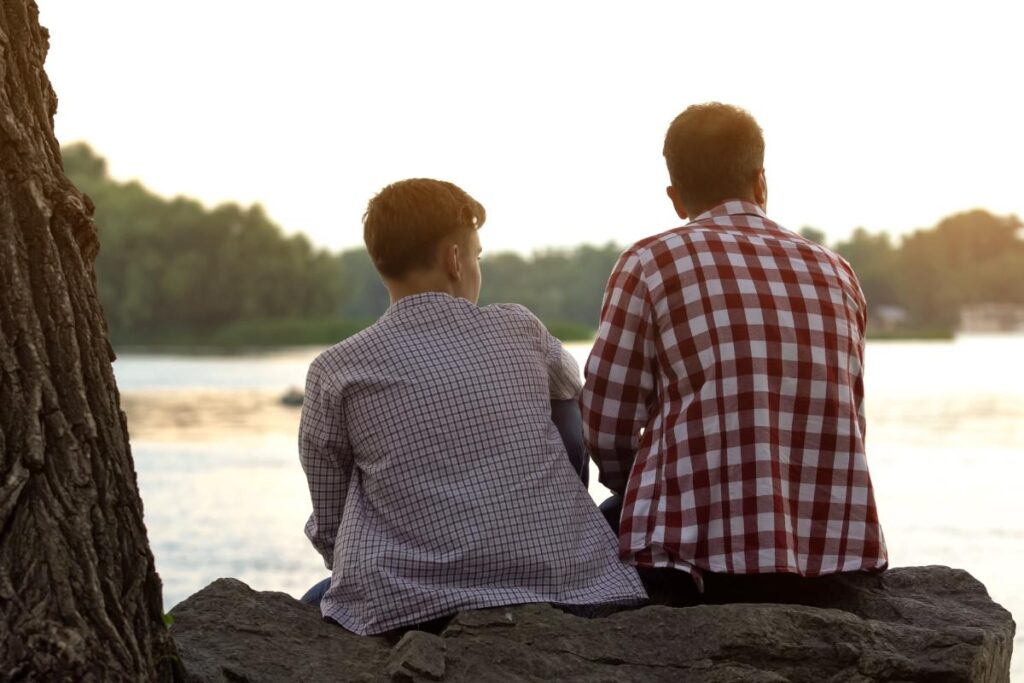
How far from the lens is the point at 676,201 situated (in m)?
2.35

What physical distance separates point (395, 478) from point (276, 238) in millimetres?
35034

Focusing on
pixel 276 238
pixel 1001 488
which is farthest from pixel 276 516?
pixel 276 238

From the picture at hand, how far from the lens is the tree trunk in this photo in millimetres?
1730

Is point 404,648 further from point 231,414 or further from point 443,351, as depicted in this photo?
point 231,414

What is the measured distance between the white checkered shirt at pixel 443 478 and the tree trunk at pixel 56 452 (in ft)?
1.18

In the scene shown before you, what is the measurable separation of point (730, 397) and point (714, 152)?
1.45ft

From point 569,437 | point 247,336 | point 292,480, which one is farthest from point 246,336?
point 569,437

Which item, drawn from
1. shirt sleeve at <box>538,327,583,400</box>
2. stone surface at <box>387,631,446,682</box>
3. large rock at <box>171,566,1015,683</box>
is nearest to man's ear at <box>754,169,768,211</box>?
shirt sleeve at <box>538,327,583,400</box>

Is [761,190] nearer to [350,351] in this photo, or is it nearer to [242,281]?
[350,351]

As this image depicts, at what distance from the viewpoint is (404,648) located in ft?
6.47

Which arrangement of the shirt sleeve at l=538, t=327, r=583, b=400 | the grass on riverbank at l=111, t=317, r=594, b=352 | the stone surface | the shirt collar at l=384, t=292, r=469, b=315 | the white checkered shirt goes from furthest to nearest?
the grass on riverbank at l=111, t=317, r=594, b=352
the shirt sleeve at l=538, t=327, r=583, b=400
the shirt collar at l=384, t=292, r=469, b=315
the white checkered shirt
the stone surface

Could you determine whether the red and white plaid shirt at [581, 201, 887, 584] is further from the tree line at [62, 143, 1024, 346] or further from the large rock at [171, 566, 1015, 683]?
the tree line at [62, 143, 1024, 346]

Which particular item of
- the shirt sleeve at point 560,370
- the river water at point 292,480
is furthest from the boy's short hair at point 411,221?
the river water at point 292,480

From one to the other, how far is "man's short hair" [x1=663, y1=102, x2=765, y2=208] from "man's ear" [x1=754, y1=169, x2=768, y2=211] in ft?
0.05
